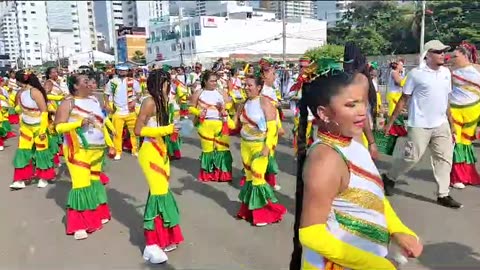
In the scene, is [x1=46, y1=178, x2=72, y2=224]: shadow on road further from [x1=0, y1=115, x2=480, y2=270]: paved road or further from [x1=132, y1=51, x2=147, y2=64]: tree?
[x1=132, y1=51, x2=147, y2=64]: tree

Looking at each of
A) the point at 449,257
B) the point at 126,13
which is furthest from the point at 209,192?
the point at 126,13

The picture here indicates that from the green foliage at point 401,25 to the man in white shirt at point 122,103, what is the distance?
20.0 meters

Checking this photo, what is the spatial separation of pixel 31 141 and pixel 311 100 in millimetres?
6547

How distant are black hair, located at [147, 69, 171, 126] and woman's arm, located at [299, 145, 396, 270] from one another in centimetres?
276

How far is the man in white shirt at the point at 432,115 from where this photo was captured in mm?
5500

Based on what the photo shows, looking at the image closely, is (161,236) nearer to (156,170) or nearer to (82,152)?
(156,170)

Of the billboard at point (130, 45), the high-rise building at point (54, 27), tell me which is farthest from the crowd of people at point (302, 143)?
the high-rise building at point (54, 27)

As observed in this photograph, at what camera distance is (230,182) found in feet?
24.5

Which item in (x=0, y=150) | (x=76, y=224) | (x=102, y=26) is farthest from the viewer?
(x=102, y=26)

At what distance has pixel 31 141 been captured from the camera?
7.63 m

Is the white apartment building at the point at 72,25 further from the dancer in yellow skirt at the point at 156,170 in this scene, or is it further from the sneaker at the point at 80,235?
the dancer in yellow skirt at the point at 156,170

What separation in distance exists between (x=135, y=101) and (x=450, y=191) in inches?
249

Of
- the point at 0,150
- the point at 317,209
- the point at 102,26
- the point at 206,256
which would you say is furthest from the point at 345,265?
the point at 102,26

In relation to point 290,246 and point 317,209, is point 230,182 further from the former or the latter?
point 317,209
